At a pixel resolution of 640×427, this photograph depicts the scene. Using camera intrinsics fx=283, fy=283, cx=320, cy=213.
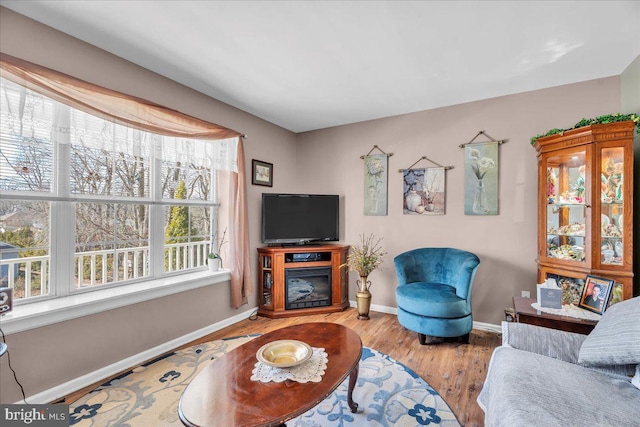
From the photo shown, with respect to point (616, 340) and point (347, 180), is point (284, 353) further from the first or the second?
point (347, 180)

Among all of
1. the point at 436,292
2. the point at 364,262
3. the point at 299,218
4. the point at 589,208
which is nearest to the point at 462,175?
the point at 589,208

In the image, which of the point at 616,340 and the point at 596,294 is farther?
the point at 596,294

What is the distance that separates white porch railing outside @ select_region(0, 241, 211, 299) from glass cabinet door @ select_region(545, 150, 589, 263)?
11.2ft

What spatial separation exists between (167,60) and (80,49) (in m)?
0.56

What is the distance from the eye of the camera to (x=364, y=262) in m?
3.45

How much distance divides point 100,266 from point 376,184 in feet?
10.0

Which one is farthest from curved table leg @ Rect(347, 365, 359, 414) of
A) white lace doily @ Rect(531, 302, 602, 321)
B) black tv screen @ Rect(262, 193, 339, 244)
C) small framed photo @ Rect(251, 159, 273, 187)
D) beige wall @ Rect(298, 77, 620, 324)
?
small framed photo @ Rect(251, 159, 273, 187)

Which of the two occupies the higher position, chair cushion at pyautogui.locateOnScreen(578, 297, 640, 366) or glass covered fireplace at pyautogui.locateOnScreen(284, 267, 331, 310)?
chair cushion at pyautogui.locateOnScreen(578, 297, 640, 366)

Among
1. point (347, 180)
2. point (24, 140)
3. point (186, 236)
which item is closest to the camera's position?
point (24, 140)

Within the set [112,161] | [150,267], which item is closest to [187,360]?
[150,267]

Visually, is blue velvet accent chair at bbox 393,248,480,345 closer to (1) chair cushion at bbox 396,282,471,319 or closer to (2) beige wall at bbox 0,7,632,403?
(1) chair cushion at bbox 396,282,471,319

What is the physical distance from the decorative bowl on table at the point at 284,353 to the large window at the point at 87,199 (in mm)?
1682

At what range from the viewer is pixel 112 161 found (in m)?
2.40

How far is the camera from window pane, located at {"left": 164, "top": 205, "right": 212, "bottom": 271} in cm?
285
